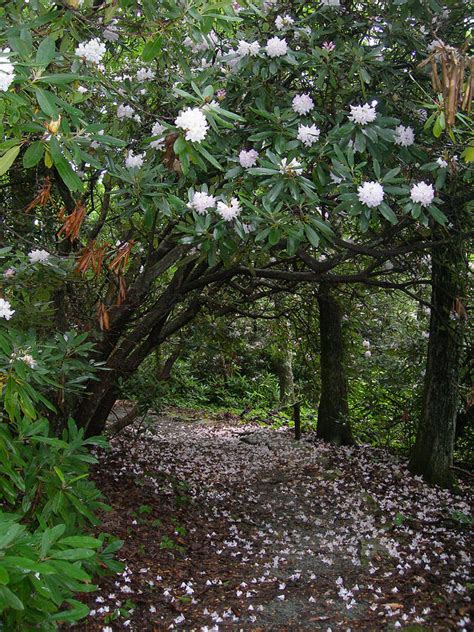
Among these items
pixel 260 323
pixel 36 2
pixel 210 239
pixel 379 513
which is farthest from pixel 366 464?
pixel 36 2

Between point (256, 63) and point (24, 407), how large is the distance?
2115 mm

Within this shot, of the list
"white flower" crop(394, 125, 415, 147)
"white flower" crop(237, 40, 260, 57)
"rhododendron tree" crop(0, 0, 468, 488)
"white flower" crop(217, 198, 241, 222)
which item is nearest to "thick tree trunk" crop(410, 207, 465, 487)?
"rhododendron tree" crop(0, 0, 468, 488)

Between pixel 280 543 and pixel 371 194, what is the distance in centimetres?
316

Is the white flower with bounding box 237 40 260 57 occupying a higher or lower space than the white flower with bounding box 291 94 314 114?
higher

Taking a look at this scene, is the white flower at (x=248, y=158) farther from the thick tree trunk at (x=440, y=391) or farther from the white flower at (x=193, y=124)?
the thick tree trunk at (x=440, y=391)

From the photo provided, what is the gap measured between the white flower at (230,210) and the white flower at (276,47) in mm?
855

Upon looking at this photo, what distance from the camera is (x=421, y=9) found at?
3074 millimetres

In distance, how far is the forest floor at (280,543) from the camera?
3.55 metres

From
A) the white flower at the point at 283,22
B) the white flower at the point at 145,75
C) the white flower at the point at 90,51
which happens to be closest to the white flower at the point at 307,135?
the white flower at the point at 283,22

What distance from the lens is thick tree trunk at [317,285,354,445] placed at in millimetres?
7355

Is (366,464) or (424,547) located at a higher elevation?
(366,464)

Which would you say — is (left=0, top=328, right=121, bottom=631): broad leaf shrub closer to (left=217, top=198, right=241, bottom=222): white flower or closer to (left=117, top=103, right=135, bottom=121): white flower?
(left=217, top=198, right=241, bottom=222): white flower

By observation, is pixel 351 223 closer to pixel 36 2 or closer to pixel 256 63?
pixel 256 63

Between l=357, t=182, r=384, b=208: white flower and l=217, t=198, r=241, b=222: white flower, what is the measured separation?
57 cm
